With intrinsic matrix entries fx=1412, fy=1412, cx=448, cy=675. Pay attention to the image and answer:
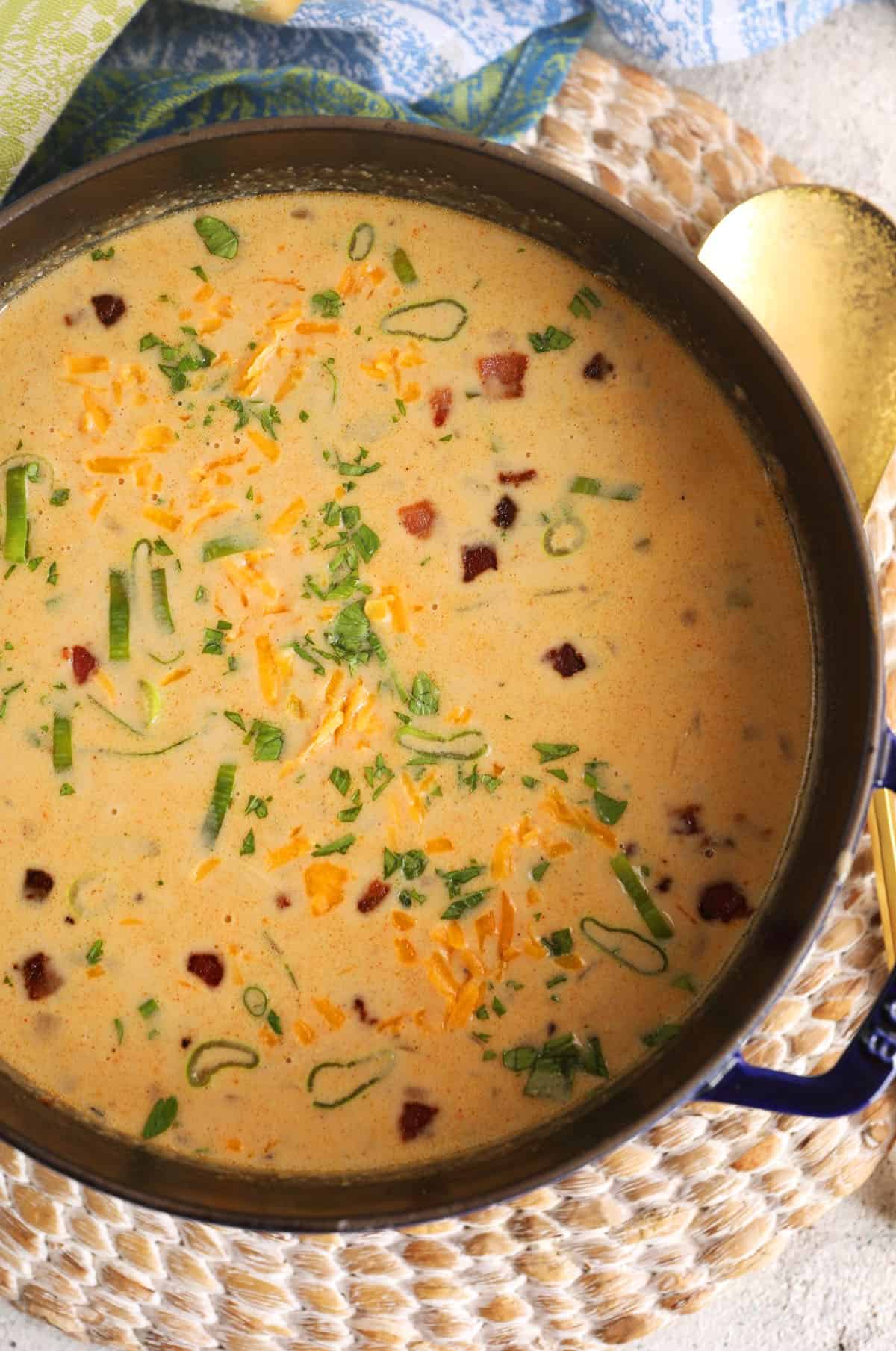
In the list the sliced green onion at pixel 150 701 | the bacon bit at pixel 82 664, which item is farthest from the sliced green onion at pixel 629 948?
the bacon bit at pixel 82 664

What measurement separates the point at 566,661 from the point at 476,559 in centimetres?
20

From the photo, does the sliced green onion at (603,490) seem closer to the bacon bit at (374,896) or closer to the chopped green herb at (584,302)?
the chopped green herb at (584,302)

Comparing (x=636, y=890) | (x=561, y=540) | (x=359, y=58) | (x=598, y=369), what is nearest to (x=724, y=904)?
(x=636, y=890)

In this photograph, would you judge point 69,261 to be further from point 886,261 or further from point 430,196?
point 886,261

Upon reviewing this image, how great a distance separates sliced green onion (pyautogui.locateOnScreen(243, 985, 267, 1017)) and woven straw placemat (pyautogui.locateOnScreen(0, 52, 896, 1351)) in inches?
17.7

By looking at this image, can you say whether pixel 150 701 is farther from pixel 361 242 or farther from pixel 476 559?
pixel 361 242

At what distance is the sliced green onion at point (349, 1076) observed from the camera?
2.13 m

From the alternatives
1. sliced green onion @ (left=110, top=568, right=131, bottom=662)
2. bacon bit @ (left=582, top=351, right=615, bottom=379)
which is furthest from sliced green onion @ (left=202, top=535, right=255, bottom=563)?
bacon bit @ (left=582, top=351, right=615, bottom=379)

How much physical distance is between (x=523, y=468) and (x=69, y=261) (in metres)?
0.80

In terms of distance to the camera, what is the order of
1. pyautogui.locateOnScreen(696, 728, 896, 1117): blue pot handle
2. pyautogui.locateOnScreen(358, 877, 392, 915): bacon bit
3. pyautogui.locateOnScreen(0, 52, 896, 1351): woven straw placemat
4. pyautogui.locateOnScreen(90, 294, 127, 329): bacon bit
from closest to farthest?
1. pyautogui.locateOnScreen(696, 728, 896, 1117): blue pot handle
2. pyautogui.locateOnScreen(358, 877, 392, 915): bacon bit
3. pyautogui.locateOnScreen(90, 294, 127, 329): bacon bit
4. pyautogui.locateOnScreen(0, 52, 896, 1351): woven straw placemat

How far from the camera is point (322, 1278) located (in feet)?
7.65

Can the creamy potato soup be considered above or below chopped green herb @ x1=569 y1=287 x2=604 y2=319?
below

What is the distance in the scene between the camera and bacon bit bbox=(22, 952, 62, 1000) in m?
2.14

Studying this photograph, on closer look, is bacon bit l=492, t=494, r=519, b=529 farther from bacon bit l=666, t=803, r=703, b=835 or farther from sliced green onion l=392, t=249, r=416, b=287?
bacon bit l=666, t=803, r=703, b=835
